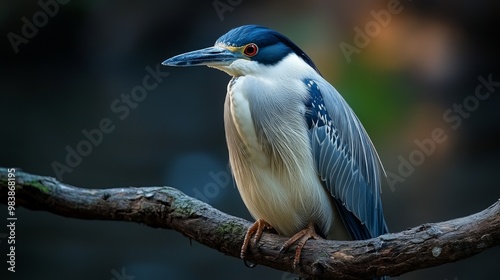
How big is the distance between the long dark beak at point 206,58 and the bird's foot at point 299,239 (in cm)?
59

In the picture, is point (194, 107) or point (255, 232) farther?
point (194, 107)

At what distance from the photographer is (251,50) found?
1972mm

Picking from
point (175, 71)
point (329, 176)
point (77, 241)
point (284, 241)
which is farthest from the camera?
point (175, 71)

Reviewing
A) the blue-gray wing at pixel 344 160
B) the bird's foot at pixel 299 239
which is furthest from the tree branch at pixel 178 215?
the blue-gray wing at pixel 344 160

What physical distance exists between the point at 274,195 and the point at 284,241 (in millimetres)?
147

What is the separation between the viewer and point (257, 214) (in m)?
1.97

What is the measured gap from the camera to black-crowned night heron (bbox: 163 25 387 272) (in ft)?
6.21

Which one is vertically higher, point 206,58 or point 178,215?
point 206,58

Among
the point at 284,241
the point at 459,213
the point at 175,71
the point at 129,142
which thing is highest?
the point at 175,71

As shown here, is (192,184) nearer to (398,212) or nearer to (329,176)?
(398,212)

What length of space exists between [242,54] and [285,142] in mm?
325

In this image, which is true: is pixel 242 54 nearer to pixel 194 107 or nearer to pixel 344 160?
pixel 344 160

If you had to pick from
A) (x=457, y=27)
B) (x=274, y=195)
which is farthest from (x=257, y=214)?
(x=457, y=27)

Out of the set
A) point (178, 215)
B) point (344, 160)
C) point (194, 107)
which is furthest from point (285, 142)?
point (194, 107)
